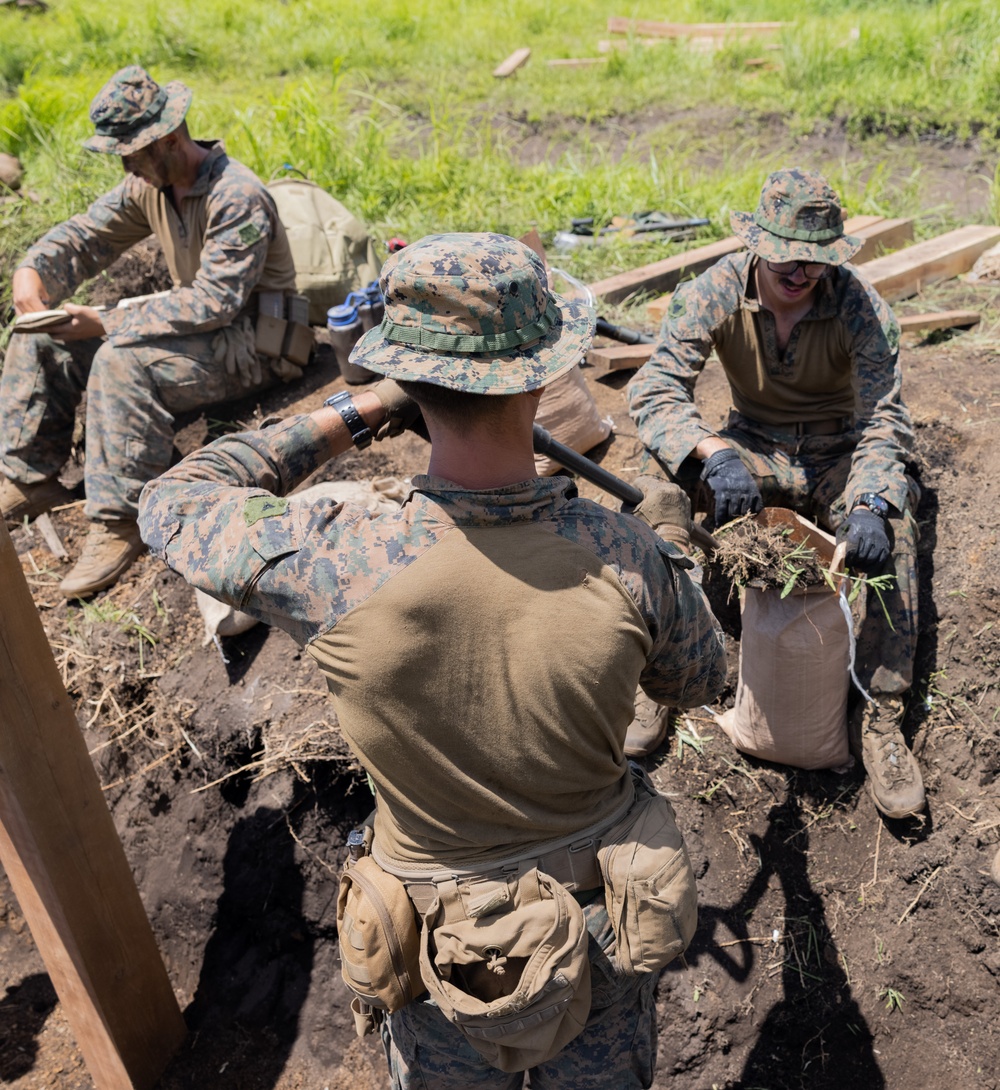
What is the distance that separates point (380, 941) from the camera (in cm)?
179

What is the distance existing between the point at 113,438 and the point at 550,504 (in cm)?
316

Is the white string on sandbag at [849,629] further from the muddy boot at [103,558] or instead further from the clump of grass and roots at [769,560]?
the muddy boot at [103,558]

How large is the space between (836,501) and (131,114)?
3.33 meters

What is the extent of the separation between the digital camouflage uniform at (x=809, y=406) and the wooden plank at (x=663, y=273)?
1.59 meters

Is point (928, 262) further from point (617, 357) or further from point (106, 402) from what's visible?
point (106, 402)

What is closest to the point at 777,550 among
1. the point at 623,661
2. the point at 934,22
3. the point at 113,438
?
the point at 623,661

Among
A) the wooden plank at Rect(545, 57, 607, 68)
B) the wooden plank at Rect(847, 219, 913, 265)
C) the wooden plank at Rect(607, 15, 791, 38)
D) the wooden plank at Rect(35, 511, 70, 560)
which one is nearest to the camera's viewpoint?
the wooden plank at Rect(35, 511, 70, 560)

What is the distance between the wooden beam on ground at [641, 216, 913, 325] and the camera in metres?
5.47

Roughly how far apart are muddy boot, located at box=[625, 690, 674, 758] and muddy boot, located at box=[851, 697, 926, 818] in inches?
26.2

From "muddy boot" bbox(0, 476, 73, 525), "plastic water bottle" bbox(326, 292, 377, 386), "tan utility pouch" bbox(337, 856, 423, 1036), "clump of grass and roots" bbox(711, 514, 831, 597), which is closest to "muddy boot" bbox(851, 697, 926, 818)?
"clump of grass and roots" bbox(711, 514, 831, 597)

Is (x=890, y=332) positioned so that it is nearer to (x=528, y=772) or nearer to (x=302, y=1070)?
(x=528, y=772)

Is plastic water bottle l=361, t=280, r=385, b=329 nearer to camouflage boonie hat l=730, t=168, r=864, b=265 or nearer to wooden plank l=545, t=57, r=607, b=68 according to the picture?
camouflage boonie hat l=730, t=168, r=864, b=265

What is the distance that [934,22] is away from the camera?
8.36 metres

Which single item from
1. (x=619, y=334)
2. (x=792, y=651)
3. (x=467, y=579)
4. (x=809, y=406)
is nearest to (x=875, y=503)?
(x=792, y=651)
